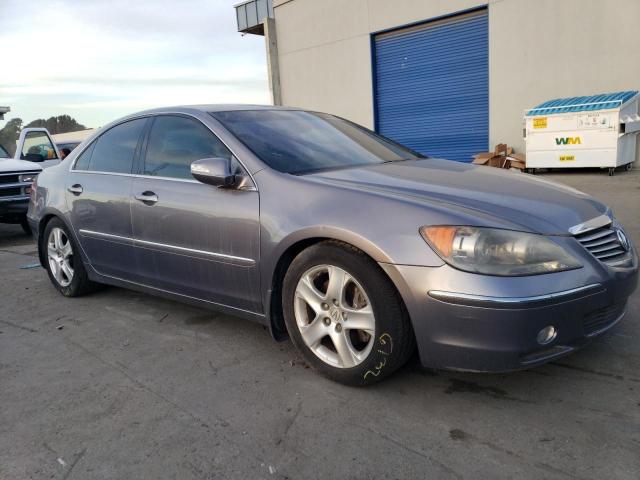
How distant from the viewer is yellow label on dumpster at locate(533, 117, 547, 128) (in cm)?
1202

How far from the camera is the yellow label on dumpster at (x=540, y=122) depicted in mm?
12023

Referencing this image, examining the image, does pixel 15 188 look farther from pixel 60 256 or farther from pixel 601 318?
pixel 601 318

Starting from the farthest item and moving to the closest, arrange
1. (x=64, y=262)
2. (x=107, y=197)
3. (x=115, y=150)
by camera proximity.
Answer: (x=64, y=262) → (x=115, y=150) → (x=107, y=197)

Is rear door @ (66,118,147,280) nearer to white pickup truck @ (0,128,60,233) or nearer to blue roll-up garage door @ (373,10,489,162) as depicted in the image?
white pickup truck @ (0,128,60,233)

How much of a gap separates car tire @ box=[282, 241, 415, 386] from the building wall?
39.5ft

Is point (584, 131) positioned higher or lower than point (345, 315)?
higher

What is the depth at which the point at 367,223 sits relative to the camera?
105 inches

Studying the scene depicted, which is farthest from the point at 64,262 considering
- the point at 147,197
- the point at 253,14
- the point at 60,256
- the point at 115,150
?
the point at 253,14

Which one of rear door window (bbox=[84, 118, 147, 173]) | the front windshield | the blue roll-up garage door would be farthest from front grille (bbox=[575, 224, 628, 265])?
the blue roll-up garage door

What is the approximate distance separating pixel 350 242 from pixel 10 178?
733 cm

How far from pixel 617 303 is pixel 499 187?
32.4 inches

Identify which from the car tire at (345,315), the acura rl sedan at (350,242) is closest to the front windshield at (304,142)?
the acura rl sedan at (350,242)

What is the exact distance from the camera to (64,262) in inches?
186

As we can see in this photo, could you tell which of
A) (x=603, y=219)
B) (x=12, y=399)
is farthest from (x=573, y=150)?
(x=12, y=399)
